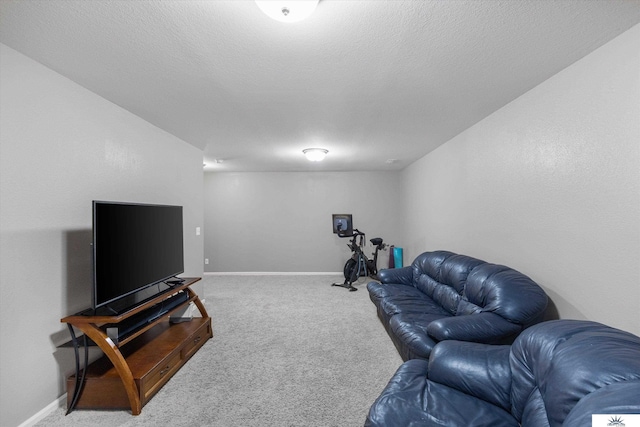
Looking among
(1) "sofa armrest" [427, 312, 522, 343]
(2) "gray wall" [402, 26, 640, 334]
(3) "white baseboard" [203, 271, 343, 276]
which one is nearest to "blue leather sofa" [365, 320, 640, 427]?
(1) "sofa armrest" [427, 312, 522, 343]

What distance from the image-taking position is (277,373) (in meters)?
2.55

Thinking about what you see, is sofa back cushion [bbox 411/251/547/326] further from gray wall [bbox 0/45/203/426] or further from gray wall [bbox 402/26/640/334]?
gray wall [bbox 0/45/203/426]

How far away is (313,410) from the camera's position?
205 centimetres

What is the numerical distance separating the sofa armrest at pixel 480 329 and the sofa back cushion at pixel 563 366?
1.90ft

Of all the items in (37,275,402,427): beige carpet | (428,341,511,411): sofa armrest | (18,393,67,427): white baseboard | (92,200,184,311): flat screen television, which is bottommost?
(37,275,402,427): beige carpet

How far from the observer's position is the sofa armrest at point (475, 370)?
1.47 meters

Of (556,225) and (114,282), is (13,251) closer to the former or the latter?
(114,282)

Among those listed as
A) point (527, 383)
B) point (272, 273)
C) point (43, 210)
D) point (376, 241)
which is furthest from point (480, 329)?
point (272, 273)

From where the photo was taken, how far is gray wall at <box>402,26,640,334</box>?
164 cm

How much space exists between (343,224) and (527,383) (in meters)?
5.17

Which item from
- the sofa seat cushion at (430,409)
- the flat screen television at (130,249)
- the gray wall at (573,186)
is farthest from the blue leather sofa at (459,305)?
the flat screen television at (130,249)

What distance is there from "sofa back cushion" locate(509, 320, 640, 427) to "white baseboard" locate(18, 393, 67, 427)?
296 cm

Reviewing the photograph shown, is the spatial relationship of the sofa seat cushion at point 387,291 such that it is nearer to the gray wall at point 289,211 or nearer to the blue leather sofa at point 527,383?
the blue leather sofa at point 527,383

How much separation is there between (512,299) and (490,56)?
1762mm
